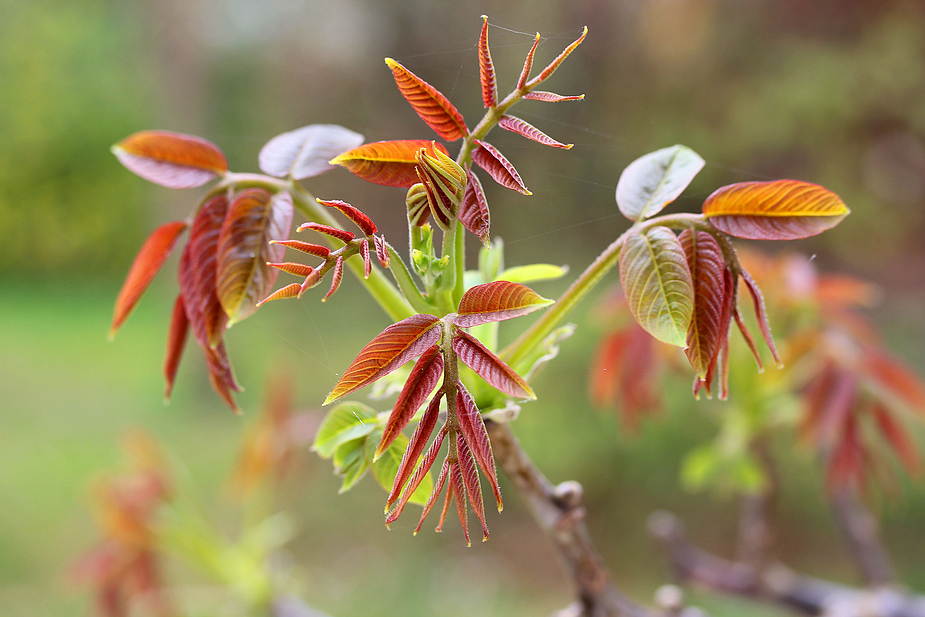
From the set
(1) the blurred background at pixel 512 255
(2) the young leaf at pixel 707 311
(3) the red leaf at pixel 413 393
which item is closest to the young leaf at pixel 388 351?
(3) the red leaf at pixel 413 393

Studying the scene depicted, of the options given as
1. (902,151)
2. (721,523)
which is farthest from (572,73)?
(721,523)

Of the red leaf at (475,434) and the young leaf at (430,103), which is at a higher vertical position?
the young leaf at (430,103)

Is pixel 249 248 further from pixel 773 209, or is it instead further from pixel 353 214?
pixel 773 209

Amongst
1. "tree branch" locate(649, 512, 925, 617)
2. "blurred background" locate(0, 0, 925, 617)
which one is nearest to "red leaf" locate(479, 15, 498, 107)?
"blurred background" locate(0, 0, 925, 617)

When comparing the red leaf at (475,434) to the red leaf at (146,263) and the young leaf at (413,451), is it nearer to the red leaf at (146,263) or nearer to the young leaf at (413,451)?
the young leaf at (413,451)

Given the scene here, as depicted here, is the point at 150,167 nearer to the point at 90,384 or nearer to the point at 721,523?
the point at 721,523
